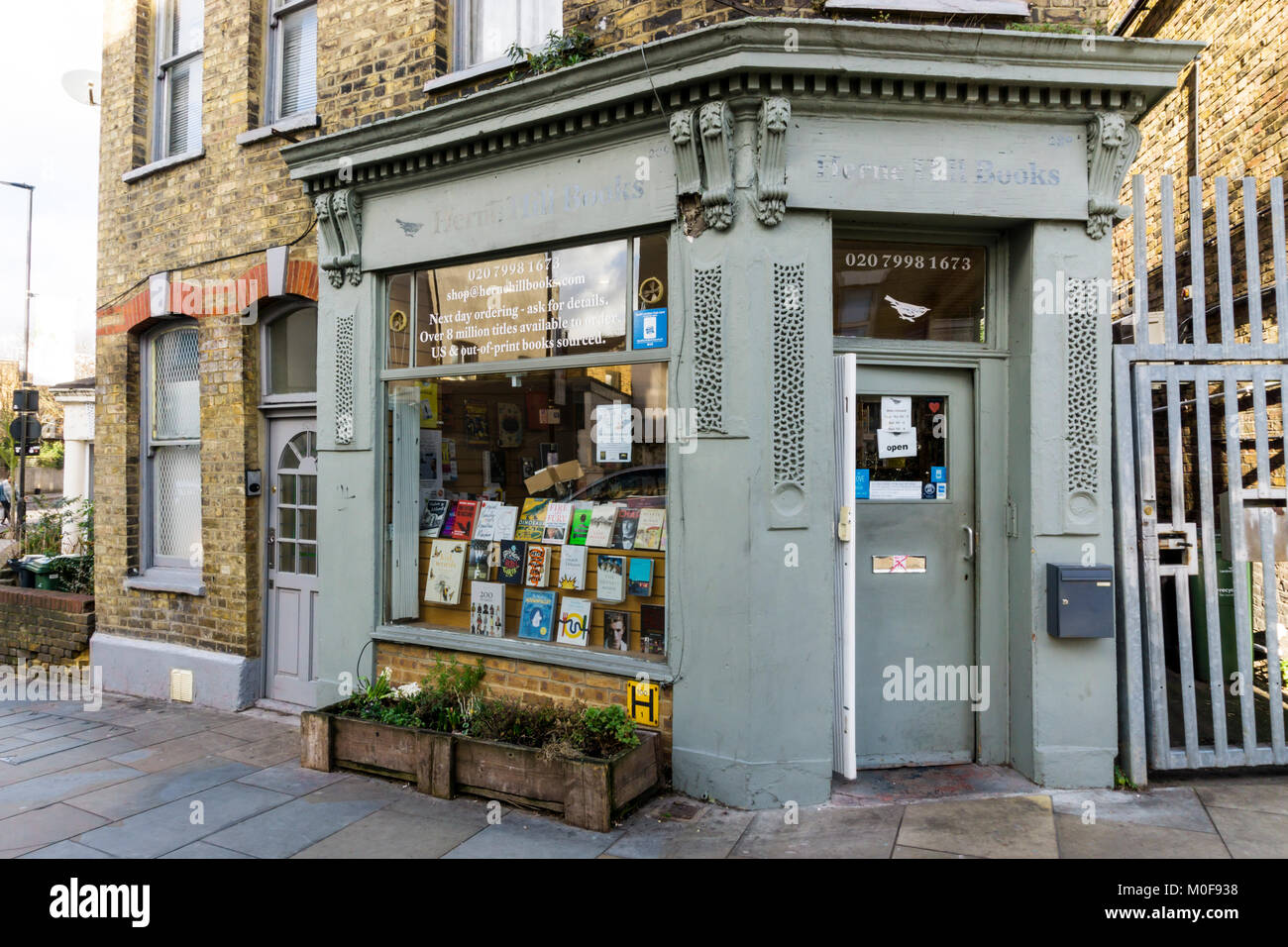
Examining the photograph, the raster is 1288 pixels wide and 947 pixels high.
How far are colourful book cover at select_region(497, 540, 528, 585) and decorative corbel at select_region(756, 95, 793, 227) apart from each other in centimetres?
287

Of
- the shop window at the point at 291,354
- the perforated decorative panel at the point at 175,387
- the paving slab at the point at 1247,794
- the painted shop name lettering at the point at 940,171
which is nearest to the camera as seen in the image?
the paving slab at the point at 1247,794

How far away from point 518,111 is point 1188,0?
6.74 m

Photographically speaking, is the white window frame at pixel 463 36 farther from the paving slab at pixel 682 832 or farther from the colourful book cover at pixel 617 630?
the paving slab at pixel 682 832

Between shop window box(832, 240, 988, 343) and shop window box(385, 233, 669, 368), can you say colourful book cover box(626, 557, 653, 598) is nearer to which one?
shop window box(385, 233, 669, 368)

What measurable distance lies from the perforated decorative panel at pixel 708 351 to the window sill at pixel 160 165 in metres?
5.64

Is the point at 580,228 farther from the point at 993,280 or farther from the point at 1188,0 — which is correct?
the point at 1188,0

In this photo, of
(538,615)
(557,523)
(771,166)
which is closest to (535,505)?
(557,523)

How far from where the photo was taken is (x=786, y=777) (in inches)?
184

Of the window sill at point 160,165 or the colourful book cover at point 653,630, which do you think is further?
the window sill at point 160,165

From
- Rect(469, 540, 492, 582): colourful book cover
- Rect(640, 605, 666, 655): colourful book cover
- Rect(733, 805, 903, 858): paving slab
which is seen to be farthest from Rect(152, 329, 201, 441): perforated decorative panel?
Rect(733, 805, 903, 858): paving slab

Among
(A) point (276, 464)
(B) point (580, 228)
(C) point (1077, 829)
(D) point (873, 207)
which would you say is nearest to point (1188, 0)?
(D) point (873, 207)

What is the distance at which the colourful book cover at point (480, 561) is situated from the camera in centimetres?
607

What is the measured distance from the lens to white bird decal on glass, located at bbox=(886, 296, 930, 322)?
5156 millimetres

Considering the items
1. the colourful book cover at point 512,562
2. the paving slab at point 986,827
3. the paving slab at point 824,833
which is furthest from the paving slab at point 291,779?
the paving slab at point 986,827
